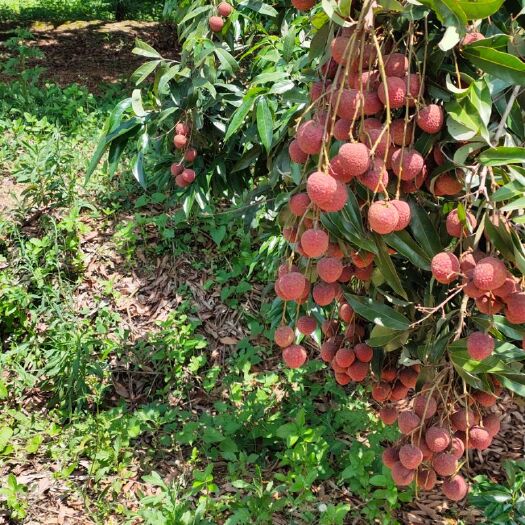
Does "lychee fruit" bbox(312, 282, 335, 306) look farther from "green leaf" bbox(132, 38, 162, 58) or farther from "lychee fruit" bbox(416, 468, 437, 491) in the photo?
"green leaf" bbox(132, 38, 162, 58)

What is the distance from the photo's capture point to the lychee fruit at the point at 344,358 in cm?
128

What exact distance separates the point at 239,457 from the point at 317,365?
2.11 ft

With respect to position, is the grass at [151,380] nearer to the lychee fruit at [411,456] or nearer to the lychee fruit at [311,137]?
the lychee fruit at [411,456]

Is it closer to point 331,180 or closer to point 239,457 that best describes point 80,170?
point 239,457

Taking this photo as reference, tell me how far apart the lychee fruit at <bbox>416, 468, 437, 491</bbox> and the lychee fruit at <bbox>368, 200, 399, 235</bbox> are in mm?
643

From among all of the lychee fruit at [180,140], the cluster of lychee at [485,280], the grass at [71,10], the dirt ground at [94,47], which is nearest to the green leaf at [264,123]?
the lychee fruit at [180,140]

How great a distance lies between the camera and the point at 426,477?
1299 mm

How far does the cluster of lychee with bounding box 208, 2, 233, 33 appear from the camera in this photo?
193 cm

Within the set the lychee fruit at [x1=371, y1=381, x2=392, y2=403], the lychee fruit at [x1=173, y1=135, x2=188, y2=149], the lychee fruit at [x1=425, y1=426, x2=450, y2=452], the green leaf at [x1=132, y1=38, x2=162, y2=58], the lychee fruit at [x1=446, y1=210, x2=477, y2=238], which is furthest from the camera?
the lychee fruit at [x1=173, y1=135, x2=188, y2=149]

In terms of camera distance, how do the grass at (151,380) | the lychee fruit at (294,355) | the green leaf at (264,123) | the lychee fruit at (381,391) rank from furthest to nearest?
the grass at (151,380) → the green leaf at (264,123) → the lychee fruit at (381,391) → the lychee fruit at (294,355)

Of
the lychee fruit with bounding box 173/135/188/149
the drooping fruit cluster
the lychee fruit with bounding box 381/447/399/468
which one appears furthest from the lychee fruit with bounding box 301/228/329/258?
the lychee fruit with bounding box 173/135/188/149

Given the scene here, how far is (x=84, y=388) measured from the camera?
287cm

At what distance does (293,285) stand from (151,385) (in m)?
2.21

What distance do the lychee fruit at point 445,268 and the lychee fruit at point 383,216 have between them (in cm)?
9
